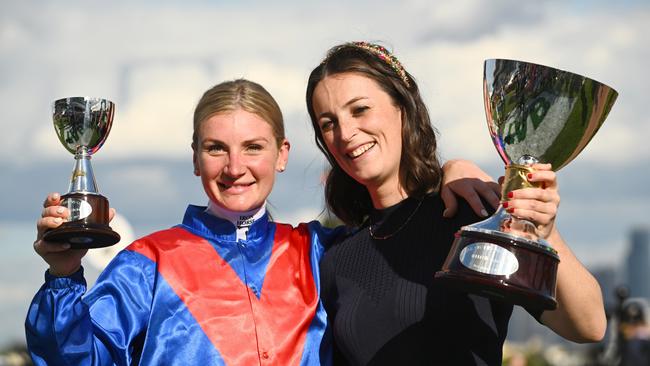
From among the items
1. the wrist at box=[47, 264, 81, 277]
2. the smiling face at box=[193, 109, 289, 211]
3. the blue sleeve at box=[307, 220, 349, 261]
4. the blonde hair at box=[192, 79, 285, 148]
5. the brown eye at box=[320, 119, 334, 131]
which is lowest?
the wrist at box=[47, 264, 81, 277]

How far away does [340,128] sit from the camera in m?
4.18

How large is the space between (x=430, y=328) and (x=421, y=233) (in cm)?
40

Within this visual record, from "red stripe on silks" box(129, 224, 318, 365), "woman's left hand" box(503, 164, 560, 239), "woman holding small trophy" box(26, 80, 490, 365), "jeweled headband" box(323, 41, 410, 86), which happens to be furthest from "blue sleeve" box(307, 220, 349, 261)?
"woman's left hand" box(503, 164, 560, 239)

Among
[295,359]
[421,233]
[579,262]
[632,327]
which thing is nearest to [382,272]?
[421,233]

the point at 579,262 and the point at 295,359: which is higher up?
the point at 579,262

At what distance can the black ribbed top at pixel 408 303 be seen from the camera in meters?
3.91

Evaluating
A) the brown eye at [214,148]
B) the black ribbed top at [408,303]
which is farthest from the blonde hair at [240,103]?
the black ribbed top at [408,303]

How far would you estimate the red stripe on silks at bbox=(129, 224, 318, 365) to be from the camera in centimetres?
415

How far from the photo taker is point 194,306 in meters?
4.17

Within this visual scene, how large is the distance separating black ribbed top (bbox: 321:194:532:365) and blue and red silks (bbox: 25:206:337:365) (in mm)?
162

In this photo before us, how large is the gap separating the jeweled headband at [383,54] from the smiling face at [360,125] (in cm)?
13

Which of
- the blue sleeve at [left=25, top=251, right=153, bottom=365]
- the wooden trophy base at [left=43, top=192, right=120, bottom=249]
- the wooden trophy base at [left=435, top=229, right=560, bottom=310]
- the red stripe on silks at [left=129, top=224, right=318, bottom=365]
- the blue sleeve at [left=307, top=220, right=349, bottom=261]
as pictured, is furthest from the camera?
the blue sleeve at [left=307, top=220, right=349, bottom=261]

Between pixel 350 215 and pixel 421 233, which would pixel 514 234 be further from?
pixel 350 215

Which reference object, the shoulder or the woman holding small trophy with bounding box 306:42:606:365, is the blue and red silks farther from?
the woman holding small trophy with bounding box 306:42:606:365
